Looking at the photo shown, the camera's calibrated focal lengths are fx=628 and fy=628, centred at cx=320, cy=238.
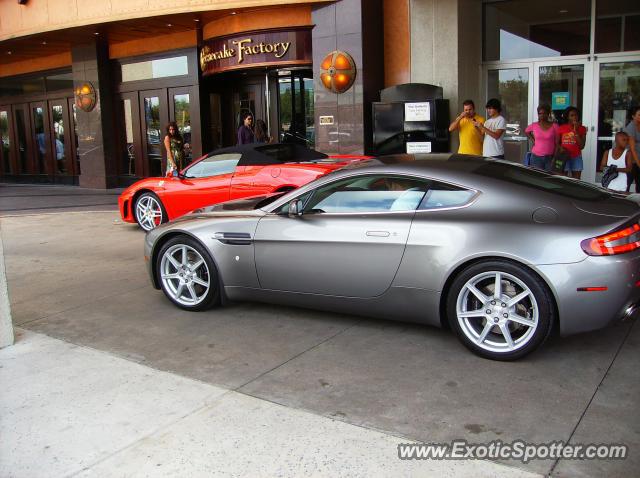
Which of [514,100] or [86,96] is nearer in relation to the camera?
[514,100]

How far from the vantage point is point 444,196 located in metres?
4.59

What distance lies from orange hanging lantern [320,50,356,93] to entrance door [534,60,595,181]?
352cm

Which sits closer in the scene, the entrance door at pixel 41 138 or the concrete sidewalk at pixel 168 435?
the concrete sidewalk at pixel 168 435

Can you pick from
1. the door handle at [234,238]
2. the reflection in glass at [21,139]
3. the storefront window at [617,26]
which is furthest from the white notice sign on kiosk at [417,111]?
the reflection in glass at [21,139]

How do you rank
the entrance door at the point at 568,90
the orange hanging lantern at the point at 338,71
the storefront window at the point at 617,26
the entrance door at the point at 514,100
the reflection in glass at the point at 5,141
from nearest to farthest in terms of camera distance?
1. the storefront window at the point at 617,26
2. the entrance door at the point at 568,90
3. the entrance door at the point at 514,100
4. the orange hanging lantern at the point at 338,71
5. the reflection in glass at the point at 5,141

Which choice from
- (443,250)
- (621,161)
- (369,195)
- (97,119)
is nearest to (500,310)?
(443,250)

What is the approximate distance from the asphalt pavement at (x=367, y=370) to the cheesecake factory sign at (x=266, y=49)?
7.75 meters

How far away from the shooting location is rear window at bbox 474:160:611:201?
4.49 meters

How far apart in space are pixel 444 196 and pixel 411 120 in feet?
23.2

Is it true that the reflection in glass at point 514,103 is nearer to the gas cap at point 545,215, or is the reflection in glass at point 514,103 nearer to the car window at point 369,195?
the car window at point 369,195

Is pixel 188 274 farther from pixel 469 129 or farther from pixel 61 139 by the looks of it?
pixel 61 139

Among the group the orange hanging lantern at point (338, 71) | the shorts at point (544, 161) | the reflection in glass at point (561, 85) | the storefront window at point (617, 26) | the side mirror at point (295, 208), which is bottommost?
the side mirror at point (295, 208)

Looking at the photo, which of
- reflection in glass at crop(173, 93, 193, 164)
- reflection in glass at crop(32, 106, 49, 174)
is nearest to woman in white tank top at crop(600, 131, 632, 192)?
reflection in glass at crop(173, 93, 193, 164)

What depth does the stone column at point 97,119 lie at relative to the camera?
1742 cm
